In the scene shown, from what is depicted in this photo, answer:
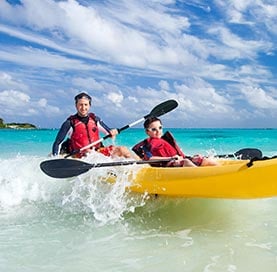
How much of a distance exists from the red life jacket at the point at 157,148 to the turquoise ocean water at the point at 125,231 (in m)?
0.47

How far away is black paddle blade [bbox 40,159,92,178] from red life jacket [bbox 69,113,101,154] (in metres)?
1.10

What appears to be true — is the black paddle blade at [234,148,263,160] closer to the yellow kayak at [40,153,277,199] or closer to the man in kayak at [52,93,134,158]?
the man in kayak at [52,93,134,158]

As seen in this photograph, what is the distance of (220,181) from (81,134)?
252 cm

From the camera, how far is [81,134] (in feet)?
18.0

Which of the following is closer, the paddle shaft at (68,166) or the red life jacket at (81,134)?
the paddle shaft at (68,166)

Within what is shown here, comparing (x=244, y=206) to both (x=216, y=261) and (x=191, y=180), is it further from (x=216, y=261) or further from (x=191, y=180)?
(x=216, y=261)

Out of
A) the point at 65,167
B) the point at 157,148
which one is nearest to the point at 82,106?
the point at 65,167

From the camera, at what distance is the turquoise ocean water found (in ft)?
9.82

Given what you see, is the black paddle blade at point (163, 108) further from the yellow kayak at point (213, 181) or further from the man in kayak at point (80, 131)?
the yellow kayak at point (213, 181)

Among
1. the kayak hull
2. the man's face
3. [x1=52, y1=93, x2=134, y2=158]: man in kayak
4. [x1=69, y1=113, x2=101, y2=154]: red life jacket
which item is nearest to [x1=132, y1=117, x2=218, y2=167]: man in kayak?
the kayak hull

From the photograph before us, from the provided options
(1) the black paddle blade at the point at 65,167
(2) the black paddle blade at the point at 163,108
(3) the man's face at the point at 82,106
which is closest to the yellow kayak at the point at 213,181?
(1) the black paddle blade at the point at 65,167

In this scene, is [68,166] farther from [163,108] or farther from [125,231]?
[163,108]

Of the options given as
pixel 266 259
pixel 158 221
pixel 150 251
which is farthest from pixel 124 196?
pixel 266 259

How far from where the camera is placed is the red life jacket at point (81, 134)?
550 centimetres
